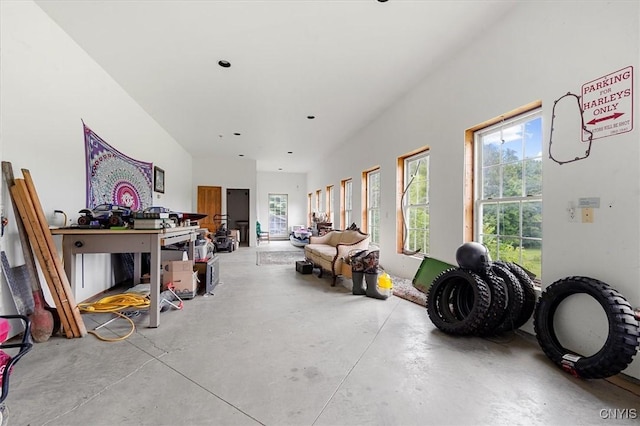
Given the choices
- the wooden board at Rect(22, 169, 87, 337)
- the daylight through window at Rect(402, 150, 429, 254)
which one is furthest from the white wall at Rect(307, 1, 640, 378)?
the wooden board at Rect(22, 169, 87, 337)

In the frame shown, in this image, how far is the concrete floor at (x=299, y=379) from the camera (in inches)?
61.0

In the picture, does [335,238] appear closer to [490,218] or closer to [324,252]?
[324,252]

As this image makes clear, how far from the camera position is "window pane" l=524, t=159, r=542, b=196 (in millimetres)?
2627

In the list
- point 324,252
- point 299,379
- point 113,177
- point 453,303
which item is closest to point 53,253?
point 113,177

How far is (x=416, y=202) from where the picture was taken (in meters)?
4.68

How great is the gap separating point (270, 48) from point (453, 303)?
3.56 meters

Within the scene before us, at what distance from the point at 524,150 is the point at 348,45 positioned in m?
2.25

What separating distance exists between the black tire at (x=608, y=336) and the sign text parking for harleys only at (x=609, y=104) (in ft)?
3.63

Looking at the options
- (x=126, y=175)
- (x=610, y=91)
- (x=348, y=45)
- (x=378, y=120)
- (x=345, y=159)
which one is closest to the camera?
(x=610, y=91)

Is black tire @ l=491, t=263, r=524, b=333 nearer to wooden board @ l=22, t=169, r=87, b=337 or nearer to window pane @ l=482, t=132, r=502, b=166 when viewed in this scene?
window pane @ l=482, t=132, r=502, b=166

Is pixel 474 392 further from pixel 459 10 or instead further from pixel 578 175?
pixel 459 10

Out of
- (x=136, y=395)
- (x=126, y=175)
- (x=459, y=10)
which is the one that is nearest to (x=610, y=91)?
(x=459, y=10)

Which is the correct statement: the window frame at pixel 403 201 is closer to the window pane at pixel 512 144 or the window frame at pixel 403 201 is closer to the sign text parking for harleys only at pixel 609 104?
the window pane at pixel 512 144

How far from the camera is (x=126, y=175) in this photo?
449 centimetres
